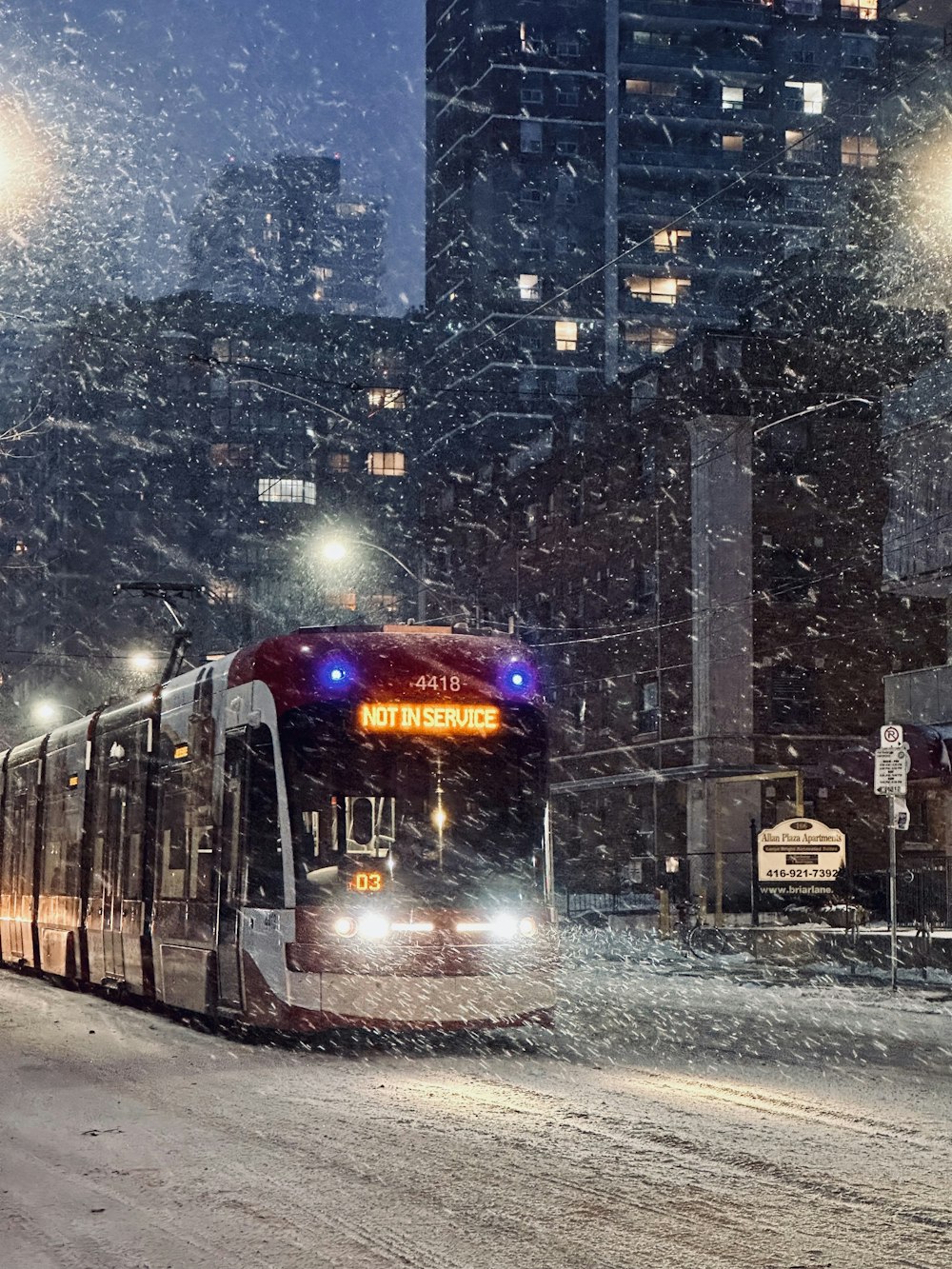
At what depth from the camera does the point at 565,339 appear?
106 metres

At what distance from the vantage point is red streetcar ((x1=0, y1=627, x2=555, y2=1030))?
14633mm

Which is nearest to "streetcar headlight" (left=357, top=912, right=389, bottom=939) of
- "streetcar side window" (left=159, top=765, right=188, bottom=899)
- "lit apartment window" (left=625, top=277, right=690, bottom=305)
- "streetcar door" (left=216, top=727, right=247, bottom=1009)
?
"streetcar door" (left=216, top=727, right=247, bottom=1009)

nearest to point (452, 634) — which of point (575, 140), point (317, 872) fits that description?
point (317, 872)

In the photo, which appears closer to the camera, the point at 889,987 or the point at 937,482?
the point at 889,987

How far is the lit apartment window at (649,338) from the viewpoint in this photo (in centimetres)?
10562

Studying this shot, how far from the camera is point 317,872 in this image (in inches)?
585

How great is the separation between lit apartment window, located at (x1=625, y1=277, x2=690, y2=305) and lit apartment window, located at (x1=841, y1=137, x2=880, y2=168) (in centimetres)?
1151

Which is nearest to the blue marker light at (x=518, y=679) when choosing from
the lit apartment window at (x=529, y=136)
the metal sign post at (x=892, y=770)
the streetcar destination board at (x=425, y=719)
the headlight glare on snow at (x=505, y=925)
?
the streetcar destination board at (x=425, y=719)

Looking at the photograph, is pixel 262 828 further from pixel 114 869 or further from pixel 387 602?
pixel 387 602

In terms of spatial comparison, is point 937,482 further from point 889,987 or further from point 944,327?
point 889,987

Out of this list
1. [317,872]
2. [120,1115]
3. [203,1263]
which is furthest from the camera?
[317,872]

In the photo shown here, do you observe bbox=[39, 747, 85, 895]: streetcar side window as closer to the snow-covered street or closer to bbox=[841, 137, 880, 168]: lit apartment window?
the snow-covered street

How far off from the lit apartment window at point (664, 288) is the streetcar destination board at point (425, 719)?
A: 309 feet

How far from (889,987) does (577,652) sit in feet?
125
